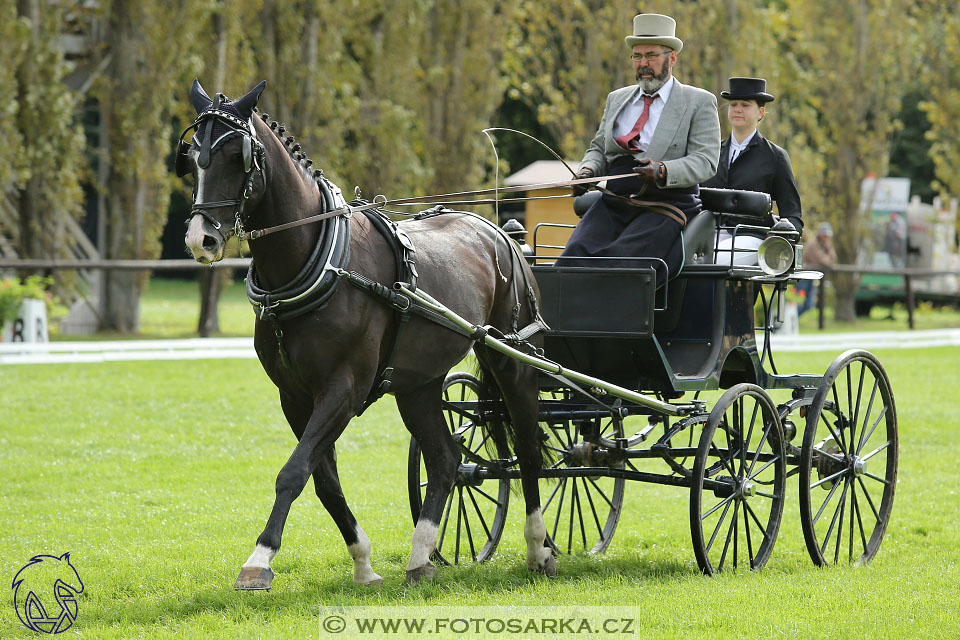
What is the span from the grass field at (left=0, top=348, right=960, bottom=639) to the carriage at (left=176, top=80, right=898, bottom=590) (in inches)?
10.3

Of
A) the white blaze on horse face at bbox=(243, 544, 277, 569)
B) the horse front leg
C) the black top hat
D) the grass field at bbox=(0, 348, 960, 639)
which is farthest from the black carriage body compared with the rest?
the white blaze on horse face at bbox=(243, 544, 277, 569)

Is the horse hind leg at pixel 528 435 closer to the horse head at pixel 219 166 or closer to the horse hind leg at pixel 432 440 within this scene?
the horse hind leg at pixel 432 440

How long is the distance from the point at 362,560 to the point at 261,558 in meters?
0.89

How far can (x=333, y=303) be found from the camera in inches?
181

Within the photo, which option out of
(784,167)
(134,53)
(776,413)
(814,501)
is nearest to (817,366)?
(814,501)

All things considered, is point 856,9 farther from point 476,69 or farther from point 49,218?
point 49,218

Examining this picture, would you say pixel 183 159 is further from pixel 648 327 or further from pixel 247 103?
pixel 648 327

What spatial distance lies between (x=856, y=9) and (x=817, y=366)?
11.0 meters

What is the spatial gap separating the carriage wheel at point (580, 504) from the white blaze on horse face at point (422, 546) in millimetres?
773

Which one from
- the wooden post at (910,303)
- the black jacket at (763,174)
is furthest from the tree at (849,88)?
the black jacket at (763,174)

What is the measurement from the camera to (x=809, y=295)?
2166 cm

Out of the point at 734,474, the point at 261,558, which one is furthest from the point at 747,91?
the point at 261,558

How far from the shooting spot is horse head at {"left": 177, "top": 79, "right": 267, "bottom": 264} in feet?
13.9

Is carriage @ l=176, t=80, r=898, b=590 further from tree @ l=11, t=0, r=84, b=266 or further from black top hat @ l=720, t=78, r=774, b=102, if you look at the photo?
tree @ l=11, t=0, r=84, b=266
